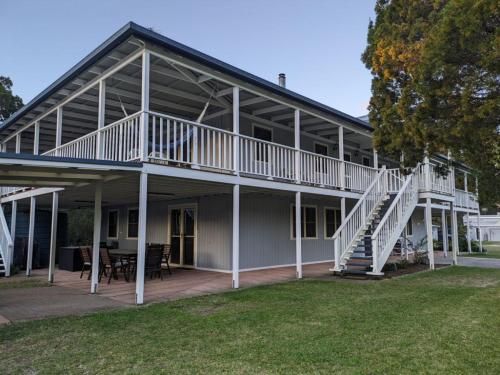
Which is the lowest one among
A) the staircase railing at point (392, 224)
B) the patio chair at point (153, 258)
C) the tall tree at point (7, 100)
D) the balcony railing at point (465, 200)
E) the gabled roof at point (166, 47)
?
the patio chair at point (153, 258)

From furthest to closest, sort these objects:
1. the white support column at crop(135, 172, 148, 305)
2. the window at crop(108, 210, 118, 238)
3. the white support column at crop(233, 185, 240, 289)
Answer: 1. the window at crop(108, 210, 118, 238)
2. the white support column at crop(233, 185, 240, 289)
3. the white support column at crop(135, 172, 148, 305)

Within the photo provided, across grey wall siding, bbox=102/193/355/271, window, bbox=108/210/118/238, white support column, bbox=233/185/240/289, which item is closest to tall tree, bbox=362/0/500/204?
white support column, bbox=233/185/240/289

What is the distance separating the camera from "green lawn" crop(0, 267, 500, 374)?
3.96m

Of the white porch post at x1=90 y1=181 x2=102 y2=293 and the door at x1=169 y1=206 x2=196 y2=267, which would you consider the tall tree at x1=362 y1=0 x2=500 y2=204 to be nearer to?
the white porch post at x1=90 y1=181 x2=102 y2=293

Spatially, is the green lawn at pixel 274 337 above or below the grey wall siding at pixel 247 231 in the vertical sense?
below

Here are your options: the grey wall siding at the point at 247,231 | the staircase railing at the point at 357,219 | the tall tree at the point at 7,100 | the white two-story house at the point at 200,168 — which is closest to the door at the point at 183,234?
the white two-story house at the point at 200,168

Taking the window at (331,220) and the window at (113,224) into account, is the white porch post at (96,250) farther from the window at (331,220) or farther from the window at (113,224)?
the window at (331,220)

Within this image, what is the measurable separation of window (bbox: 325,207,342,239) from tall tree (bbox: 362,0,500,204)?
25.8 ft

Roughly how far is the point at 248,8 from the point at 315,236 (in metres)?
9.52

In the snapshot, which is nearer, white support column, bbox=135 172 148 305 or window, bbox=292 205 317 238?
white support column, bbox=135 172 148 305

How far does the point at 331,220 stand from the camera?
15.9 m

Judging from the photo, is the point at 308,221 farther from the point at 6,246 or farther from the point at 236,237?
Answer: the point at 6,246

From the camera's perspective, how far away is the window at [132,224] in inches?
606

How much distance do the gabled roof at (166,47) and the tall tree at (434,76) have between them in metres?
2.85
